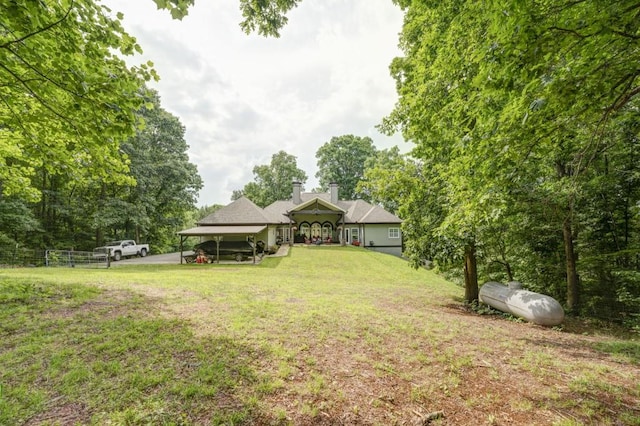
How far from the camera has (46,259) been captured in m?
16.3

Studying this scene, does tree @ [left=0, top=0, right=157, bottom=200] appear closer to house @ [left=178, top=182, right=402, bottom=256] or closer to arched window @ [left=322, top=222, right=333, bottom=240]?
house @ [left=178, top=182, right=402, bottom=256]

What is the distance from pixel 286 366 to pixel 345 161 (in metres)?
45.0

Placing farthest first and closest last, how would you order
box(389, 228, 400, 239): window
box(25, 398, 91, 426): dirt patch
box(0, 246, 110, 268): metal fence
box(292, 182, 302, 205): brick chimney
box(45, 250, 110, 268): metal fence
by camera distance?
box(292, 182, 302, 205): brick chimney, box(389, 228, 400, 239): window, box(45, 250, 110, 268): metal fence, box(0, 246, 110, 268): metal fence, box(25, 398, 91, 426): dirt patch

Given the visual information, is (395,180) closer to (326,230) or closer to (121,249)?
(326,230)

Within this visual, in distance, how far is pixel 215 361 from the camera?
4.12 m

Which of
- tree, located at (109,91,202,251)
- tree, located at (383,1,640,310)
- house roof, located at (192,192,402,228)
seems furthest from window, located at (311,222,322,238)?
tree, located at (383,1,640,310)

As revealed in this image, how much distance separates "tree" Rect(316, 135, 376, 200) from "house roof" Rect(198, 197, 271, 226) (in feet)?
78.9

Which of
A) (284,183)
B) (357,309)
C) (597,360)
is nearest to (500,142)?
(597,360)

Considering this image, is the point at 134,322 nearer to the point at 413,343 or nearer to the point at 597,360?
the point at 413,343

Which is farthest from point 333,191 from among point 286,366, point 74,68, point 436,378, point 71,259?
point 74,68

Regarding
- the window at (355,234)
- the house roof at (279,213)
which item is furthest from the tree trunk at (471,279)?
the window at (355,234)

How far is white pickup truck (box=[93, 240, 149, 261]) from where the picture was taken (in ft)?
66.5

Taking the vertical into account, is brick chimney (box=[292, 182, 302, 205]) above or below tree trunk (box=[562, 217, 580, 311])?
above

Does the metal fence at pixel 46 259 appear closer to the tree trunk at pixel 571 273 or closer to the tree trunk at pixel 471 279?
the tree trunk at pixel 471 279
